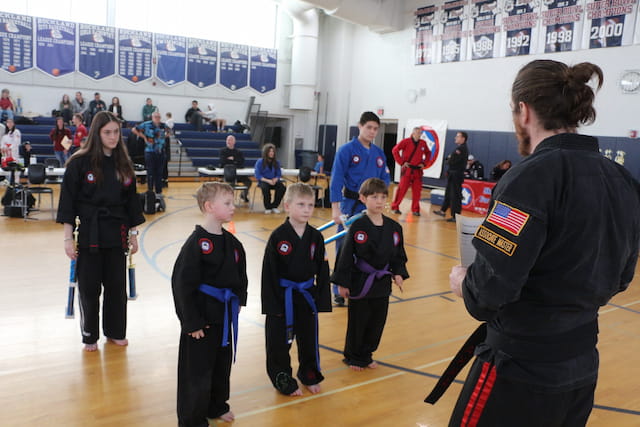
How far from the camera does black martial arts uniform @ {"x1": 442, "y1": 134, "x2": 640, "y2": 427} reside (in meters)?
1.37

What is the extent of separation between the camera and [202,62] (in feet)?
62.8

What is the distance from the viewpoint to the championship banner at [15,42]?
15.8 metres

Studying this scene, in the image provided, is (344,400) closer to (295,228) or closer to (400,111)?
(295,228)

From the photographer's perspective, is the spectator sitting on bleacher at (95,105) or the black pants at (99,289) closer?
the black pants at (99,289)

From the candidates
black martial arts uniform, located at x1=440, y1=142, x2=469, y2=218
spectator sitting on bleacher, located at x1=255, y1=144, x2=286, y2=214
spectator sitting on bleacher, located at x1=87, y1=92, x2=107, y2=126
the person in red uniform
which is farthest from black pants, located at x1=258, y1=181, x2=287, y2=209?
spectator sitting on bleacher, located at x1=87, y1=92, x2=107, y2=126

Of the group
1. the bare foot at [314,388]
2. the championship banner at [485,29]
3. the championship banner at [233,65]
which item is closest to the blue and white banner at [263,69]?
the championship banner at [233,65]

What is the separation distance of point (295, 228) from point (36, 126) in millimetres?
15466

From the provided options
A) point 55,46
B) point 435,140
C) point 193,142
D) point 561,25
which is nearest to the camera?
point 561,25

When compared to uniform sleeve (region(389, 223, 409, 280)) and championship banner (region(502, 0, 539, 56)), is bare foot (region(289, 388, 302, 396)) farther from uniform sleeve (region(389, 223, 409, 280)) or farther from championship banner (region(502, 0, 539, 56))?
championship banner (region(502, 0, 539, 56))

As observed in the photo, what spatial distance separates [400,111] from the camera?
17.8 meters

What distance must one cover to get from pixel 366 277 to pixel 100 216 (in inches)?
77.8

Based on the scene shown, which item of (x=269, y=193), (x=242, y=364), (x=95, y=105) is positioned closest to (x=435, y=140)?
(x=269, y=193)

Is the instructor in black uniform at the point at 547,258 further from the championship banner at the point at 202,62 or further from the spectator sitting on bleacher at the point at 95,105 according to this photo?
the championship banner at the point at 202,62

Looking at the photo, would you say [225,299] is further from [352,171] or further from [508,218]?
[352,171]
